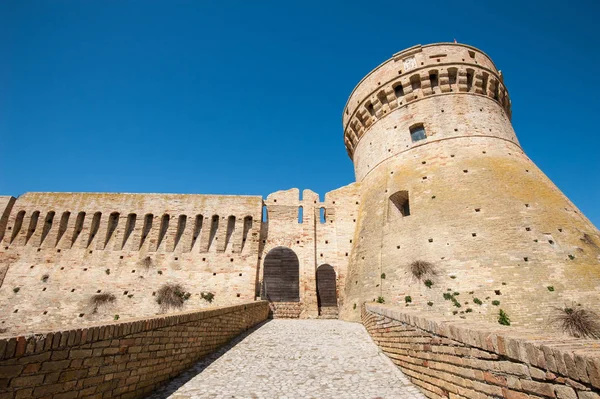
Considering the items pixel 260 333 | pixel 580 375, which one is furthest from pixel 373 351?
pixel 580 375

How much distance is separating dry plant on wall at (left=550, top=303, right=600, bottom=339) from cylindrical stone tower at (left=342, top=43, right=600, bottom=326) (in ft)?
0.87

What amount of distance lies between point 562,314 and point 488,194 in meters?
4.77

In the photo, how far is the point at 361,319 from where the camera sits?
10.9 meters

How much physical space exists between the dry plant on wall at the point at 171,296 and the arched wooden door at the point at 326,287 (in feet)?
23.5

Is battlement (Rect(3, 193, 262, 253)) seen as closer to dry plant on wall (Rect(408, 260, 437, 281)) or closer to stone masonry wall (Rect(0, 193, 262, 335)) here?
stone masonry wall (Rect(0, 193, 262, 335))

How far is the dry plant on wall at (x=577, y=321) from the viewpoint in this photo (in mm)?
7148

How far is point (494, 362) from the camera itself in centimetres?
284

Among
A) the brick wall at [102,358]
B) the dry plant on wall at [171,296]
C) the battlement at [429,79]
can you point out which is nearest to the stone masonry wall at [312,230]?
the dry plant on wall at [171,296]

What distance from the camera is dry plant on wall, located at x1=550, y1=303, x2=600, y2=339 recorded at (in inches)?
281

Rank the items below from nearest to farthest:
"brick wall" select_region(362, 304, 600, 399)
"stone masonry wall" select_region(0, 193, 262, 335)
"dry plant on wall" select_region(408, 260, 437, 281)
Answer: "brick wall" select_region(362, 304, 600, 399) → "dry plant on wall" select_region(408, 260, 437, 281) → "stone masonry wall" select_region(0, 193, 262, 335)

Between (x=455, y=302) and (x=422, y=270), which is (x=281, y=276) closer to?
(x=422, y=270)

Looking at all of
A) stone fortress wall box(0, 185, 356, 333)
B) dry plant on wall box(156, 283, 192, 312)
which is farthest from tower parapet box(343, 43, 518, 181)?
dry plant on wall box(156, 283, 192, 312)

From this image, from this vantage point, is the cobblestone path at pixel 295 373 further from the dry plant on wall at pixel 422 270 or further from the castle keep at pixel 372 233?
the castle keep at pixel 372 233

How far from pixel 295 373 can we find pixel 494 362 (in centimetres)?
367
